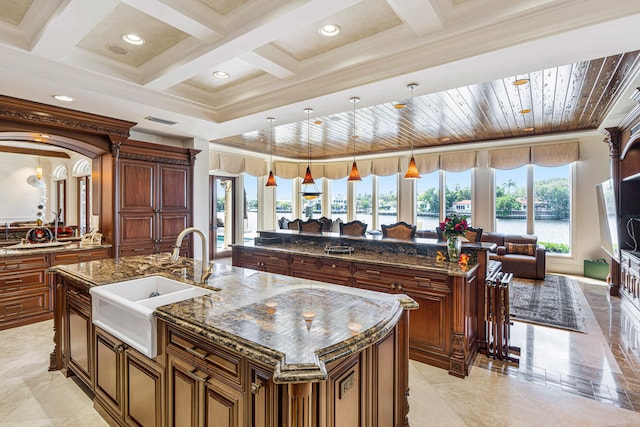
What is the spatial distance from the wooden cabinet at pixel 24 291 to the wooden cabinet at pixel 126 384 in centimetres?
272

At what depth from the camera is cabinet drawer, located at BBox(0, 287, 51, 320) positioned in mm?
3750

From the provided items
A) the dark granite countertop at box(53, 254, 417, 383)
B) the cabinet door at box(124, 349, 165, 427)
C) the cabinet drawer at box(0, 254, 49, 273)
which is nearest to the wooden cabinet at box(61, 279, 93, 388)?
the dark granite countertop at box(53, 254, 417, 383)

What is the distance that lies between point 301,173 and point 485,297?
7.61m

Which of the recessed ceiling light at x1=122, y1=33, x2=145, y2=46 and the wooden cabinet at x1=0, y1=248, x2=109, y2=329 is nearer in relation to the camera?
the recessed ceiling light at x1=122, y1=33, x2=145, y2=46

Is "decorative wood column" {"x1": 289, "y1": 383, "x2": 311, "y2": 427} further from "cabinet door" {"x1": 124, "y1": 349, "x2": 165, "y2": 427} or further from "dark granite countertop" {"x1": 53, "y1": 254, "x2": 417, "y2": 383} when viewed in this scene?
"cabinet door" {"x1": 124, "y1": 349, "x2": 165, "y2": 427}

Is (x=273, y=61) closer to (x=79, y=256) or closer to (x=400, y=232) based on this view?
(x=400, y=232)

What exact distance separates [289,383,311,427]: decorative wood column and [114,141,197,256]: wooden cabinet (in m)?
4.52

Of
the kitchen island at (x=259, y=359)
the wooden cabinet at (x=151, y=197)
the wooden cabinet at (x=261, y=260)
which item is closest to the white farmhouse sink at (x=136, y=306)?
the kitchen island at (x=259, y=359)

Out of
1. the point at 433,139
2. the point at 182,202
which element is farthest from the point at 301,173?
the point at 182,202

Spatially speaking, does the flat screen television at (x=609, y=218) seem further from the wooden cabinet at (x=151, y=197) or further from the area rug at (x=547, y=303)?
the wooden cabinet at (x=151, y=197)

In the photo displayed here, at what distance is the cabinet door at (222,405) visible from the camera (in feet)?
4.13

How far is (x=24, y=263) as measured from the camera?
388cm

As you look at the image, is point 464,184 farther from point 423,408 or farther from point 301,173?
point 423,408

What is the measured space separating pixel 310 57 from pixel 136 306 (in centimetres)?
287
